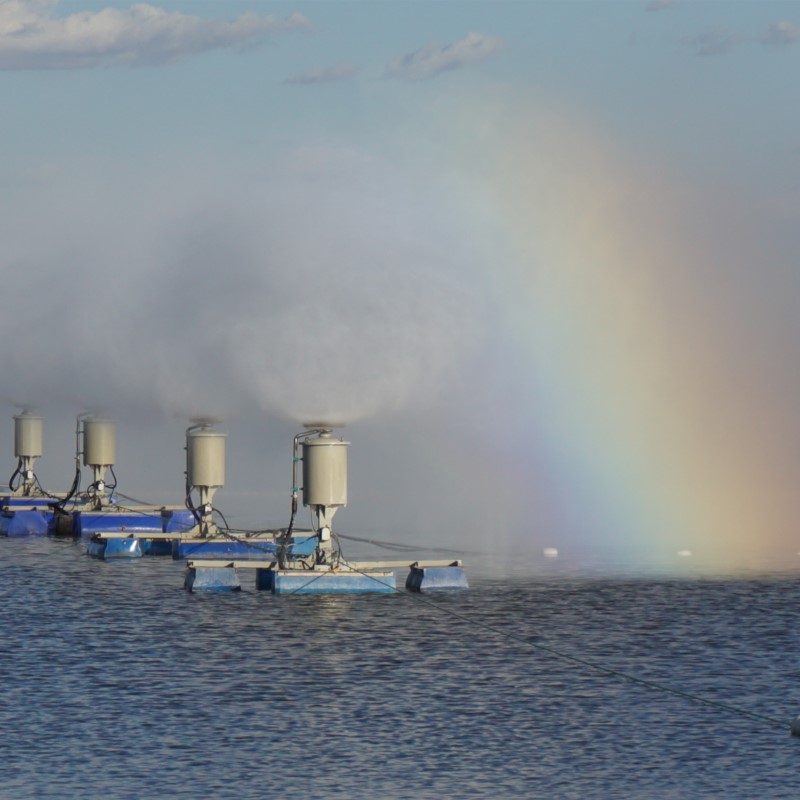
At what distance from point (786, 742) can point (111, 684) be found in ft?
79.6

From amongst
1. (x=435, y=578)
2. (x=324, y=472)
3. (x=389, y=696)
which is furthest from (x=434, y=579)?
(x=389, y=696)

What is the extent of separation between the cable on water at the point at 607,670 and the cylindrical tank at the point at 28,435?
6262 cm

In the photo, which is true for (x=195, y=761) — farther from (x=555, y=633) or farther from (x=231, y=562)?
(x=231, y=562)

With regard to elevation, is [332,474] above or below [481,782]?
above

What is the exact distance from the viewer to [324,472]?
86750mm

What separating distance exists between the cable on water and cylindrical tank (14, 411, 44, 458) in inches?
2465

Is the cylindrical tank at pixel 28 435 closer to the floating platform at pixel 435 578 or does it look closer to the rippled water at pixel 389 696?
the rippled water at pixel 389 696

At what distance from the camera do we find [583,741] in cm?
5316

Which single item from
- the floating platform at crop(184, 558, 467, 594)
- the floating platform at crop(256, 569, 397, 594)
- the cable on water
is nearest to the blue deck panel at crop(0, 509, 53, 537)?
the floating platform at crop(184, 558, 467, 594)

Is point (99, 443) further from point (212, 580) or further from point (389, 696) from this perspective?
point (389, 696)

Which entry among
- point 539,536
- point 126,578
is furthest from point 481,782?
point 539,536

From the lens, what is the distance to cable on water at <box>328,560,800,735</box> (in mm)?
57000

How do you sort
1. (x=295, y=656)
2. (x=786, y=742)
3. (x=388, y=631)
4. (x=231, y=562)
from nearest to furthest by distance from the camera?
(x=786, y=742), (x=295, y=656), (x=388, y=631), (x=231, y=562)

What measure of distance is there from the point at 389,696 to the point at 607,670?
34.9 feet
